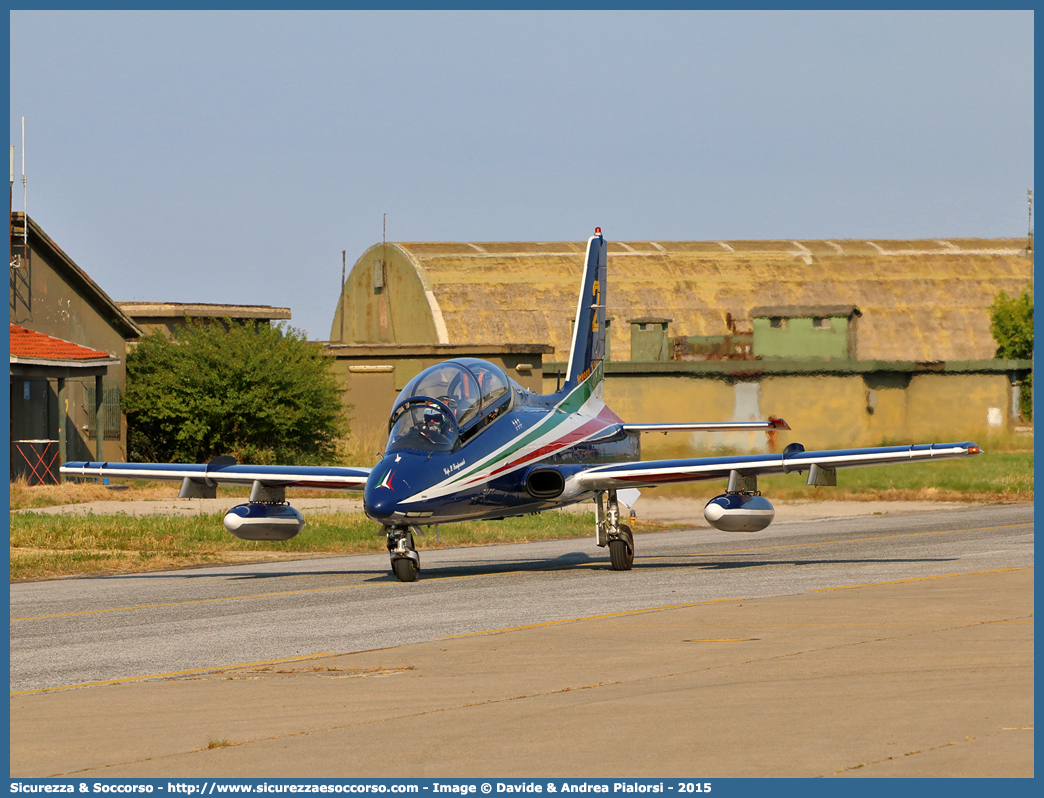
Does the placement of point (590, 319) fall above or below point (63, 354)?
above

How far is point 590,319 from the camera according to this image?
88.4ft

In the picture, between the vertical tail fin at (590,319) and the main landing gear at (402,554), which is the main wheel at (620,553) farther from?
the vertical tail fin at (590,319)

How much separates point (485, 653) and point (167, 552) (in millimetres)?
15107

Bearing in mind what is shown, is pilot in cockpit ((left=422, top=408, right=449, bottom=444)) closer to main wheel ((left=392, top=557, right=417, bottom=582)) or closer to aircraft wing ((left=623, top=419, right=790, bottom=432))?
main wheel ((left=392, top=557, right=417, bottom=582))

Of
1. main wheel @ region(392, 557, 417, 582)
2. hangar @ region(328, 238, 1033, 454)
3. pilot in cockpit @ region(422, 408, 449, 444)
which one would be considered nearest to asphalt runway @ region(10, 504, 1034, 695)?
main wheel @ region(392, 557, 417, 582)

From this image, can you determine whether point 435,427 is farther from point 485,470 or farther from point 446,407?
point 485,470

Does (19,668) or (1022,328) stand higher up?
(1022,328)

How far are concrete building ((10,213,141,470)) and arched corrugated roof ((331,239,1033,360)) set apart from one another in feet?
72.0

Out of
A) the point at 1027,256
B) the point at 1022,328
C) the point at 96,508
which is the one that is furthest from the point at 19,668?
the point at 1027,256

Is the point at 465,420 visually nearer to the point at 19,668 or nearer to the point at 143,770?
the point at 19,668

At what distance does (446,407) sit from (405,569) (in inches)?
101

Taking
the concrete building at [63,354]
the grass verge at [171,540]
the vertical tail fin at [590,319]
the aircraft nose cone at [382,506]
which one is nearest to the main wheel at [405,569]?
the aircraft nose cone at [382,506]

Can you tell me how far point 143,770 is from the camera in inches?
321

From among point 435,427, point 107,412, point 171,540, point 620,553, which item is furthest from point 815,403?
point 435,427
